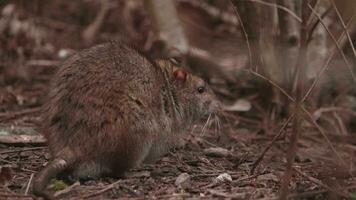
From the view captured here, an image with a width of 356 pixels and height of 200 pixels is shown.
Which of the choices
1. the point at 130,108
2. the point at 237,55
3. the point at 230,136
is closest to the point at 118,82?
the point at 130,108

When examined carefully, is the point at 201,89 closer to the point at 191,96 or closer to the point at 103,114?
the point at 191,96

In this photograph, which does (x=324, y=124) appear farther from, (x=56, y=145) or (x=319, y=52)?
(x=56, y=145)

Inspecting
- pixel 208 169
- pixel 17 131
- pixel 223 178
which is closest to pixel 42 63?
pixel 17 131

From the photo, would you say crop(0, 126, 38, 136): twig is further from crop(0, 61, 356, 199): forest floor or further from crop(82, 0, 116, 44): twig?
crop(82, 0, 116, 44): twig

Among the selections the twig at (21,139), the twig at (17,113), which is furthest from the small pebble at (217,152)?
the twig at (17,113)

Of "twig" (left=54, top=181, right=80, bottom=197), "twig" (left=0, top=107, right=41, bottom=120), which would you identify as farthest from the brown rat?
"twig" (left=0, top=107, right=41, bottom=120)

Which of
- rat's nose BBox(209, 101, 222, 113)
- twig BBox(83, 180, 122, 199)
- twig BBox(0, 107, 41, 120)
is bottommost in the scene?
twig BBox(83, 180, 122, 199)

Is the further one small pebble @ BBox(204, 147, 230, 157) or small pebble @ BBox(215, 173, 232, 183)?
small pebble @ BBox(204, 147, 230, 157)
